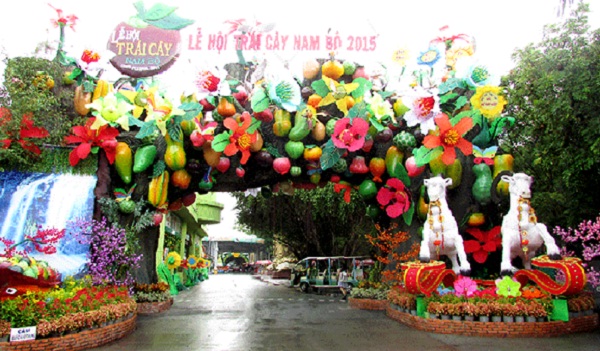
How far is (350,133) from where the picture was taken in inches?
441

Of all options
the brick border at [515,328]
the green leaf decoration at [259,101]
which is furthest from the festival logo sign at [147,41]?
the brick border at [515,328]

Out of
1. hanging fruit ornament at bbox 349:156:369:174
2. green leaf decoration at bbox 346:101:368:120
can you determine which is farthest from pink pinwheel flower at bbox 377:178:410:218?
green leaf decoration at bbox 346:101:368:120

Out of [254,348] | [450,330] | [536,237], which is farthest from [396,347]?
[536,237]

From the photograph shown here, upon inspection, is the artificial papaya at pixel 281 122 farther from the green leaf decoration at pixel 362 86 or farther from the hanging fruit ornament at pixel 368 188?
the hanging fruit ornament at pixel 368 188

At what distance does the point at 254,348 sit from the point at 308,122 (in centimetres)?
580

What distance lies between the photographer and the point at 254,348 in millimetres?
7445

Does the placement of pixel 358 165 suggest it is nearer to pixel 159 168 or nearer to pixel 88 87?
pixel 159 168

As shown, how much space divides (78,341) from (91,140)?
545cm

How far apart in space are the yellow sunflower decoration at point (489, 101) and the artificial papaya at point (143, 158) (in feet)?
25.2

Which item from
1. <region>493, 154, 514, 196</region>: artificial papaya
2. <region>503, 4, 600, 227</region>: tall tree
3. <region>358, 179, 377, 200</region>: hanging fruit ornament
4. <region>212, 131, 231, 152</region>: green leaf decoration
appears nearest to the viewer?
<region>503, 4, 600, 227</region>: tall tree

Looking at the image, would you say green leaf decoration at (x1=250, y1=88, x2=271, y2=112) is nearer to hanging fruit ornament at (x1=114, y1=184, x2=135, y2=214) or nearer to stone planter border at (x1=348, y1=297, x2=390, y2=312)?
hanging fruit ornament at (x1=114, y1=184, x2=135, y2=214)

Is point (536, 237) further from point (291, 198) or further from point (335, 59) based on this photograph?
point (291, 198)

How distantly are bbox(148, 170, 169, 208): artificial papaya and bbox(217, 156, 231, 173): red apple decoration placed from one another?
1.32m

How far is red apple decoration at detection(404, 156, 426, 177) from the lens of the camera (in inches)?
448
